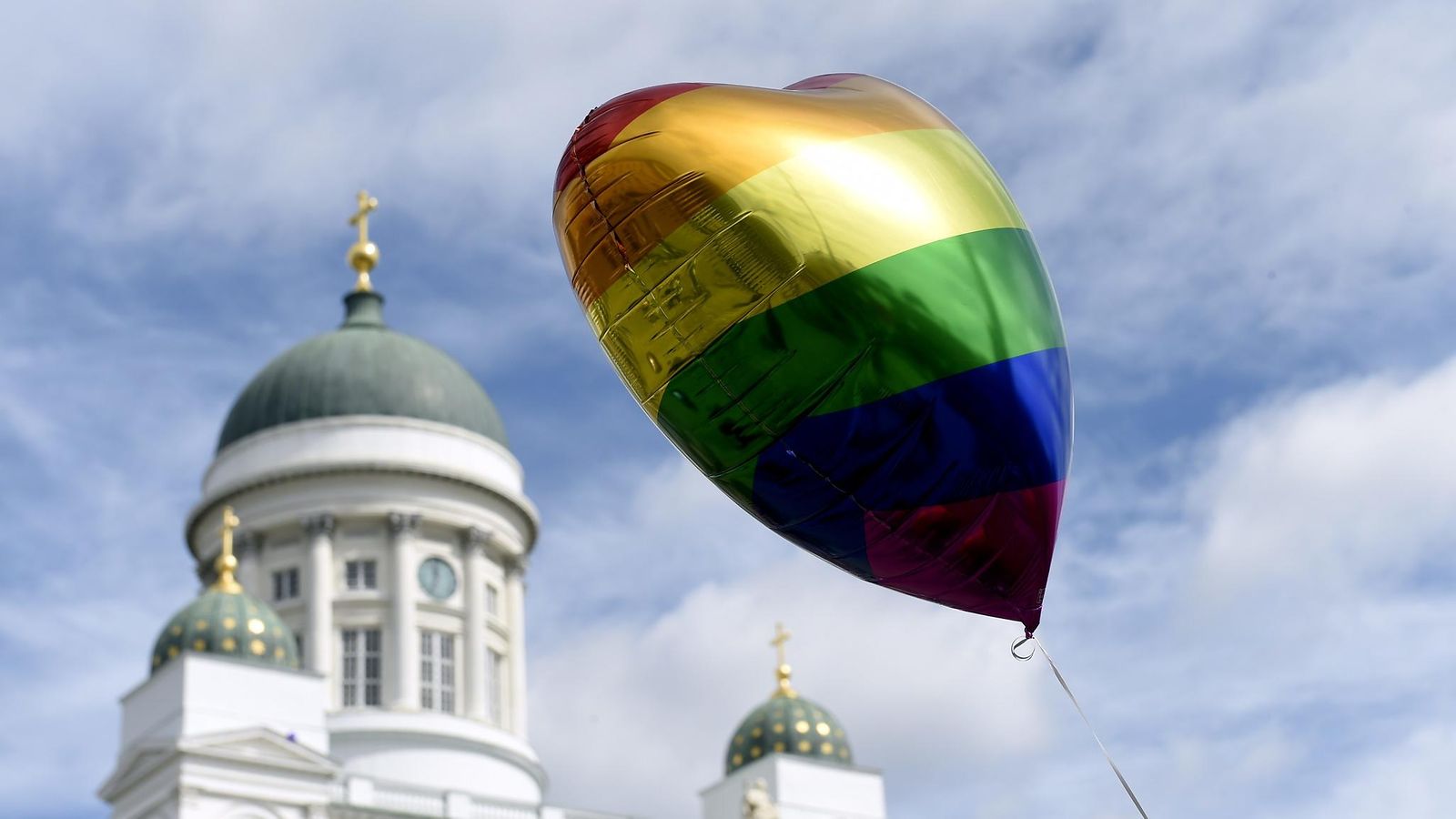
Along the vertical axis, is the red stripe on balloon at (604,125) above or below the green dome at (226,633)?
below

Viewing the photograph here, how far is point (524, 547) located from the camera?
59.9 m

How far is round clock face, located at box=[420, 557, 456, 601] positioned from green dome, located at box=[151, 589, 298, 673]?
9.38m

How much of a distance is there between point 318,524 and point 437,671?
4600 millimetres

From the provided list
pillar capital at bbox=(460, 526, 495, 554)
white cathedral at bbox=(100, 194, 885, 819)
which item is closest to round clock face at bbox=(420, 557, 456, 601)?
white cathedral at bbox=(100, 194, 885, 819)

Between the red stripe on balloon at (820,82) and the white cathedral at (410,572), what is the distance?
1520 inches

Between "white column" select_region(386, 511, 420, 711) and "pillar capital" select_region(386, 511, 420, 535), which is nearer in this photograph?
"white column" select_region(386, 511, 420, 711)

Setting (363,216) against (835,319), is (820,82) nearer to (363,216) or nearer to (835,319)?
(835,319)

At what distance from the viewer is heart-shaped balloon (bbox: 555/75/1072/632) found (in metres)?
11.0

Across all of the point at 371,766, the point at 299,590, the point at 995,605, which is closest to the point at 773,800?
the point at 371,766

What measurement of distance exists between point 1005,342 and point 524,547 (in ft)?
162

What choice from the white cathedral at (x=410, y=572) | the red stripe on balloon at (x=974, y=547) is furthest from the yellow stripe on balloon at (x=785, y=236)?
the white cathedral at (x=410, y=572)

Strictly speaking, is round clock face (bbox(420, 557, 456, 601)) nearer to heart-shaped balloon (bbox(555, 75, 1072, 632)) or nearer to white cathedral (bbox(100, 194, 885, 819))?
white cathedral (bbox(100, 194, 885, 819))

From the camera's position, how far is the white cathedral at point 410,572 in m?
54.2

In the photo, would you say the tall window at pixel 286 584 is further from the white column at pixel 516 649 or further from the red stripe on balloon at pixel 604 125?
the red stripe on balloon at pixel 604 125
